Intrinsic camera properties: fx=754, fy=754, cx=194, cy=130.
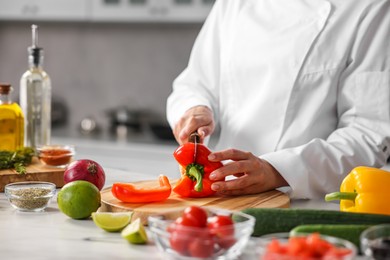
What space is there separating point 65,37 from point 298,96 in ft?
9.42

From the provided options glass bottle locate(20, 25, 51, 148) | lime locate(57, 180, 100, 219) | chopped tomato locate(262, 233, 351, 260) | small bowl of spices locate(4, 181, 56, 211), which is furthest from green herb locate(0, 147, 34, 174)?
chopped tomato locate(262, 233, 351, 260)

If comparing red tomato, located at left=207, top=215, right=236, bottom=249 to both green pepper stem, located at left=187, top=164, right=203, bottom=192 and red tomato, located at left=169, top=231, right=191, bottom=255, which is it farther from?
green pepper stem, located at left=187, top=164, right=203, bottom=192

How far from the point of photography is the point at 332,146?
6.84 ft

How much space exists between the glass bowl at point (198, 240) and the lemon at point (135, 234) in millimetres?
93

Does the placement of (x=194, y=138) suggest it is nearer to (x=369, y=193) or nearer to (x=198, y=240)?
(x=369, y=193)

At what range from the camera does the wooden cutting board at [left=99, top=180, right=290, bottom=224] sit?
67.7 inches

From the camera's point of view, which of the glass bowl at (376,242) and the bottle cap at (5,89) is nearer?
the glass bowl at (376,242)

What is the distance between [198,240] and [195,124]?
0.85 meters

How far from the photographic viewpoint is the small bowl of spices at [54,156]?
2146 mm

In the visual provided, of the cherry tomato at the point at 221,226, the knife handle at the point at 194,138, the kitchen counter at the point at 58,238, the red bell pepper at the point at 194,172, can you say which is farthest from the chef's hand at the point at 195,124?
the cherry tomato at the point at 221,226

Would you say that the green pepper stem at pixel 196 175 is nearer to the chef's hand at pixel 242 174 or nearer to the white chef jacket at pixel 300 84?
the chef's hand at pixel 242 174

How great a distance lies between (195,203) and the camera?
71.6 inches

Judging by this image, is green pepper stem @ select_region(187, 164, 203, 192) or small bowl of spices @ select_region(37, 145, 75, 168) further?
small bowl of spices @ select_region(37, 145, 75, 168)

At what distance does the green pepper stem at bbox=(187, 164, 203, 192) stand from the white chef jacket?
0.22 m
